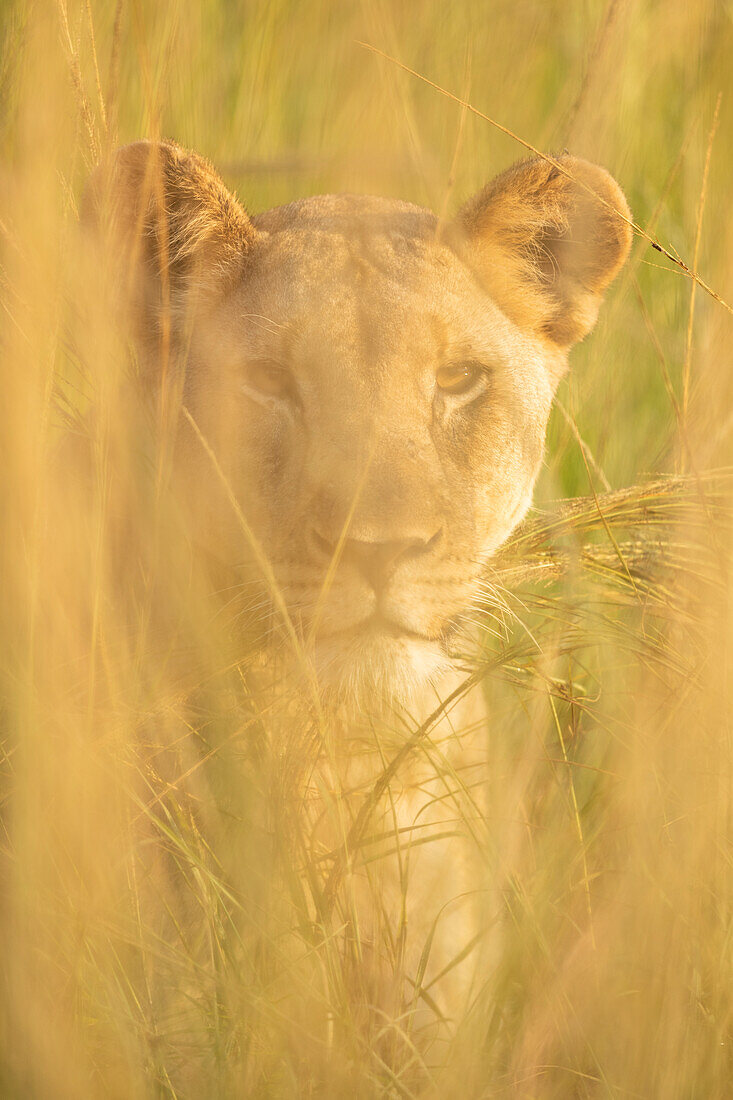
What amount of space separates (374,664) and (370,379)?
0.61m

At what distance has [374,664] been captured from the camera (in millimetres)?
2150

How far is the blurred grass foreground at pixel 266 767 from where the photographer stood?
1.67m

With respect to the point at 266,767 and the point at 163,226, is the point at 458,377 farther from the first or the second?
the point at 266,767

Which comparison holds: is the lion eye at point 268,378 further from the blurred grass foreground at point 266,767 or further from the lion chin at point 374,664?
the lion chin at point 374,664

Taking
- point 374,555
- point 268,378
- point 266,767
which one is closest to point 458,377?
point 268,378

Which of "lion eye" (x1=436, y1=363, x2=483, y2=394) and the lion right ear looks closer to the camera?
the lion right ear

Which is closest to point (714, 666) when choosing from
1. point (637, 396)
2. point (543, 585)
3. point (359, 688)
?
point (359, 688)

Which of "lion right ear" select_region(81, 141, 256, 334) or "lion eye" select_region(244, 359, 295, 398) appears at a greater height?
"lion right ear" select_region(81, 141, 256, 334)

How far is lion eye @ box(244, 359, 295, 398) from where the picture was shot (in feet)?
7.94

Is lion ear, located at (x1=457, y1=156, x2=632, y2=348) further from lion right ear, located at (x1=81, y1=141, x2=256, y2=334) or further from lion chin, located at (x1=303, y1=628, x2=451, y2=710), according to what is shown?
lion chin, located at (x1=303, y1=628, x2=451, y2=710)

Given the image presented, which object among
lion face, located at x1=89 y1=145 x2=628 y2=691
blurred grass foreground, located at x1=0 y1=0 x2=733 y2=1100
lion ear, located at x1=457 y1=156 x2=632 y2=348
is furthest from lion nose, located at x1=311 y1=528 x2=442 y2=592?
lion ear, located at x1=457 y1=156 x2=632 y2=348

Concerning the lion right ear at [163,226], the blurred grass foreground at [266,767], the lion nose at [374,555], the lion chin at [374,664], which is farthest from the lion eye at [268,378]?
the lion chin at [374,664]

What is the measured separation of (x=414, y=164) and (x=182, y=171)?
1.70 ft

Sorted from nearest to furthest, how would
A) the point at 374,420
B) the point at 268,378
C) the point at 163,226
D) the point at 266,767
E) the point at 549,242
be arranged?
the point at 266,767 < the point at 163,226 < the point at 374,420 < the point at 268,378 < the point at 549,242
